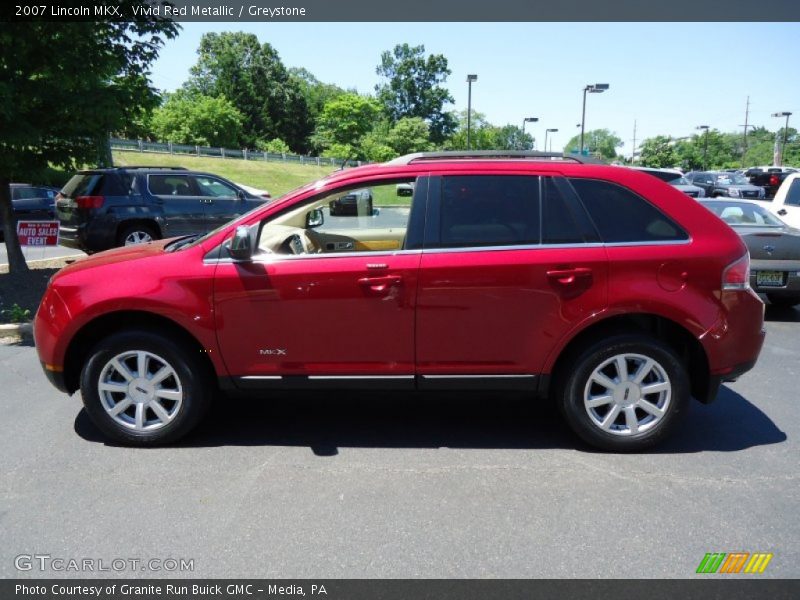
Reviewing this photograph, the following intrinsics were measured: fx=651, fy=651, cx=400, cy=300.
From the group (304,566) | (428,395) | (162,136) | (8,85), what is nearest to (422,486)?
(428,395)

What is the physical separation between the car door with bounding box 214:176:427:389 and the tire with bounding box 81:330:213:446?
0.94 feet

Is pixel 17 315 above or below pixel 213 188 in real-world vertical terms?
below

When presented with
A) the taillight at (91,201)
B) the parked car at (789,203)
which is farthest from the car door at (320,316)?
the parked car at (789,203)

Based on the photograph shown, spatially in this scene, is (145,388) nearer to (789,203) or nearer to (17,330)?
(17,330)

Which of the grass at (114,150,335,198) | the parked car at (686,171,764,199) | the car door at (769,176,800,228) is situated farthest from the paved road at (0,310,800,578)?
the grass at (114,150,335,198)

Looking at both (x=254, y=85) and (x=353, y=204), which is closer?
(x=353, y=204)

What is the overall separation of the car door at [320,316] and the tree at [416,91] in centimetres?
9532

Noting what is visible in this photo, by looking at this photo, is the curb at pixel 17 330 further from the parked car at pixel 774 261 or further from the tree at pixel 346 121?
the tree at pixel 346 121

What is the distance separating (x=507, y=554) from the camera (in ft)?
10.1

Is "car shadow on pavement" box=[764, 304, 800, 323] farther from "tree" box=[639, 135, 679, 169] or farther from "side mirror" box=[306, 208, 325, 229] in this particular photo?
"tree" box=[639, 135, 679, 169]

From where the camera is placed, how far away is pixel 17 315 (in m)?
7.52

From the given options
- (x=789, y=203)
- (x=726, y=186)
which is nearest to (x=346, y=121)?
(x=726, y=186)

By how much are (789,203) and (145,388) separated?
404 inches
